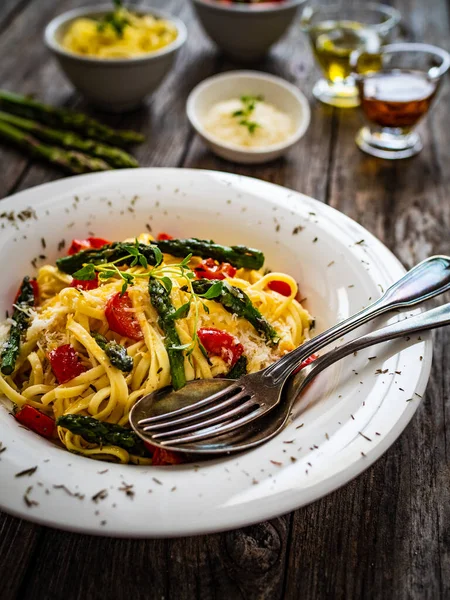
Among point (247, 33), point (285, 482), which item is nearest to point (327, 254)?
point (285, 482)

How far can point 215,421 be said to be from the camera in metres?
2.87

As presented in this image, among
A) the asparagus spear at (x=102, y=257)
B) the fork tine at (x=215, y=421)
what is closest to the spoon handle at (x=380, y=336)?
the fork tine at (x=215, y=421)

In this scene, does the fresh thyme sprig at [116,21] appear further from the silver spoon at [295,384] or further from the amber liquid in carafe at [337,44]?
the silver spoon at [295,384]

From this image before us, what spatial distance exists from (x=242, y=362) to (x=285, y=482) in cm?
94

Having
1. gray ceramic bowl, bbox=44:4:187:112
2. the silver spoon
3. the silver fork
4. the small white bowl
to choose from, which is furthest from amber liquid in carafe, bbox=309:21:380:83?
the silver spoon

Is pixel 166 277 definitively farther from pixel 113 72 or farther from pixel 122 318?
pixel 113 72

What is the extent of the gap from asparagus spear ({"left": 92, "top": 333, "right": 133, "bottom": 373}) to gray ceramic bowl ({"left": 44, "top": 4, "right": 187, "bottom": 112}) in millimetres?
3395

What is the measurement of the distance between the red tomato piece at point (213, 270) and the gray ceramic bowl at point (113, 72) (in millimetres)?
2777

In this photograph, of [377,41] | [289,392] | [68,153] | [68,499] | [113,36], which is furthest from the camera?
[377,41]

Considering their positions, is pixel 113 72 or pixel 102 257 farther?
pixel 113 72

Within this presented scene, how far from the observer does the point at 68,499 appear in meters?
2.36

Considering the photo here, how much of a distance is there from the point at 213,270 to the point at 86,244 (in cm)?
86

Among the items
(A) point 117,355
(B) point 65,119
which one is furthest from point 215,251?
(B) point 65,119

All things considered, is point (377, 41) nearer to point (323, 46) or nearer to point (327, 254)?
point (323, 46)
